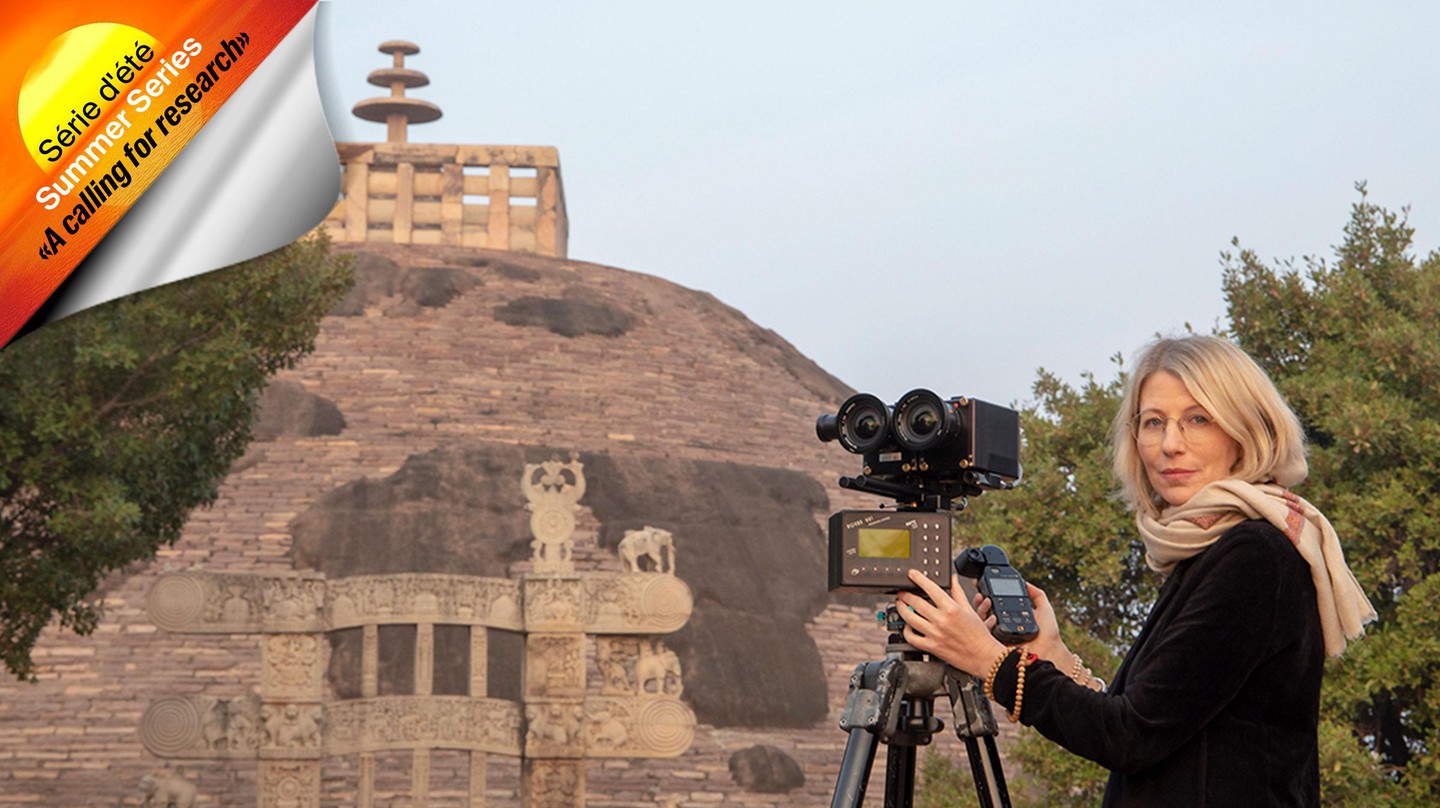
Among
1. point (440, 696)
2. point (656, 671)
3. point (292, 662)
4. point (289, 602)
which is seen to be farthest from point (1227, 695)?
point (292, 662)

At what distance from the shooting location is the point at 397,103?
40.9m

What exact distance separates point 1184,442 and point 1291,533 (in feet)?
0.88

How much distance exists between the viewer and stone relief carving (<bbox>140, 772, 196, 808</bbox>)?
16469 millimetres

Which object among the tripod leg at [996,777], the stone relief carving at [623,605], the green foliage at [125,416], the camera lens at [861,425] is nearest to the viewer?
the tripod leg at [996,777]

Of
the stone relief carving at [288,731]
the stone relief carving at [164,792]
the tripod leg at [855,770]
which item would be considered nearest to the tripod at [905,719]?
the tripod leg at [855,770]

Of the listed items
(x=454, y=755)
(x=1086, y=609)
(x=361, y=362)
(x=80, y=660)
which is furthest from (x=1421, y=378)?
(x=361, y=362)

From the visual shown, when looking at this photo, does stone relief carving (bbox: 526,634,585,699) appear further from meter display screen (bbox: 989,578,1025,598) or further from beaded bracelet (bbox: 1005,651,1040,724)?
beaded bracelet (bbox: 1005,651,1040,724)

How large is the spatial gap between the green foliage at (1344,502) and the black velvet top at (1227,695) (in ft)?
21.7

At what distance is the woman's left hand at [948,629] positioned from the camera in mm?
2961

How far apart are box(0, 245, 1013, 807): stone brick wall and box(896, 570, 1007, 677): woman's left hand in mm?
16978

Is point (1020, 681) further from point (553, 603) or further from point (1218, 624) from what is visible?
point (553, 603)

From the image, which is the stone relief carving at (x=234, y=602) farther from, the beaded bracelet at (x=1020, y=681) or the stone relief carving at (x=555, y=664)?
the beaded bracelet at (x=1020, y=681)

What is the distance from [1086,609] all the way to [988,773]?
7750mm

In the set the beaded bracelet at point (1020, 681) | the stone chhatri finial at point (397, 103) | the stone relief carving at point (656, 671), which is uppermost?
the stone chhatri finial at point (397, 103)
